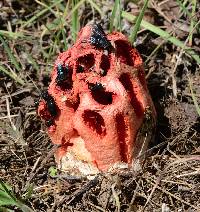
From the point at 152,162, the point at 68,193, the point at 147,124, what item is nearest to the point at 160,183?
the point at 152,162

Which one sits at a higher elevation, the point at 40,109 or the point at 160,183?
the point at 40,109

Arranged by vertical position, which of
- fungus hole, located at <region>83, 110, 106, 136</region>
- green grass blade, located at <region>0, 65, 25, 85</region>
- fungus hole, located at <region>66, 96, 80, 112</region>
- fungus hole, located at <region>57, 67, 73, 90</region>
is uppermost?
fungus hole, located at <region>57, 67, 73, 90</region>

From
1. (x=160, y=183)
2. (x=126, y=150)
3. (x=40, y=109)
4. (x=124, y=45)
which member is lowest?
(x=160, y=183)

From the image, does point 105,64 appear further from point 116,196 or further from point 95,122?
point 116,196

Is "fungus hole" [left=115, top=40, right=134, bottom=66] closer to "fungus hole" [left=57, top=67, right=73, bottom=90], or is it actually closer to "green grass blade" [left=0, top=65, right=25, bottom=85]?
"fungus hole" [left=57, top=67, right=73, bottom=90]

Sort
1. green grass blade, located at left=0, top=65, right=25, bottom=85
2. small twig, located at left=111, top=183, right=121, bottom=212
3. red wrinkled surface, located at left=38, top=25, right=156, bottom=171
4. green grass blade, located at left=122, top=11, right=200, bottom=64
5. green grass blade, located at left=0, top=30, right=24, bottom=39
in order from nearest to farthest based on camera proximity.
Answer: red wrinkled surface, located at left=38, top=25, right=156, bottom=171
small twig, located at left=111, top=183, right=121, bottom=212
green grass blade, located at left=122, top=11, right=200, bottom=64
green grass blade, located at left=0, top=65, right=25, bottom=85
green grass blade, located at left=0, top=30, right=24, bottom=39

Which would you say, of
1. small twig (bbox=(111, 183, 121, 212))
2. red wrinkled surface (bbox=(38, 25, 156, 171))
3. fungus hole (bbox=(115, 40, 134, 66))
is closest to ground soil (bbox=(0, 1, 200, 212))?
small twig (bbox=(111, 183, 121, 212))

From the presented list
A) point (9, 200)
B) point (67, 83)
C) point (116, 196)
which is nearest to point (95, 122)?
point (67, 83)

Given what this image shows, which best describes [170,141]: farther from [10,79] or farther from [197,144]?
[10,79]
